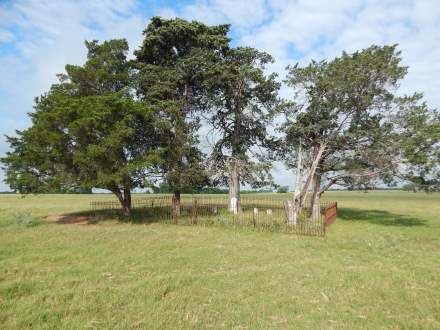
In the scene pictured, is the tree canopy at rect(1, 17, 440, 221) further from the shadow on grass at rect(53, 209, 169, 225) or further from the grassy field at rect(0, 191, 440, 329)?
the grassy field at rect(0, 191, 440, 329)

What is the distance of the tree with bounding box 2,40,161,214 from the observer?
56.1 feet

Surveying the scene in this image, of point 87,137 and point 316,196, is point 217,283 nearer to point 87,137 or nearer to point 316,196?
point 87,137

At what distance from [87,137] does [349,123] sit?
16406mm

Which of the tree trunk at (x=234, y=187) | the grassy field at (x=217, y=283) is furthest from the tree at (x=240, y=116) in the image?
the grassy field at (x=217, y=283)

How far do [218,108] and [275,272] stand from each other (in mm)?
17724

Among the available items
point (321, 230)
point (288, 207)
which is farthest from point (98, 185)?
point (321, 230)

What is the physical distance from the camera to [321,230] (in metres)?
A: 15.4

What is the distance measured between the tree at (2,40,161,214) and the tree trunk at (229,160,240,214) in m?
6.51

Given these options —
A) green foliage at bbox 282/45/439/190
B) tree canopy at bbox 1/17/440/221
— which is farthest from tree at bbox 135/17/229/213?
green foliage at bbox 282/45/439/190

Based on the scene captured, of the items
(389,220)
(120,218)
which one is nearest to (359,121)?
(389,220)

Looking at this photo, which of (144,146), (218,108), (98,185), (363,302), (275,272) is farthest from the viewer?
(218,108)

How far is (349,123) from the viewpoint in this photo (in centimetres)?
2136

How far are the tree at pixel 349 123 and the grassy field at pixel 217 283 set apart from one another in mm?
7966

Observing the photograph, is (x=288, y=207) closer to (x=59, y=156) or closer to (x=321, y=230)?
(x=321, y=230)
